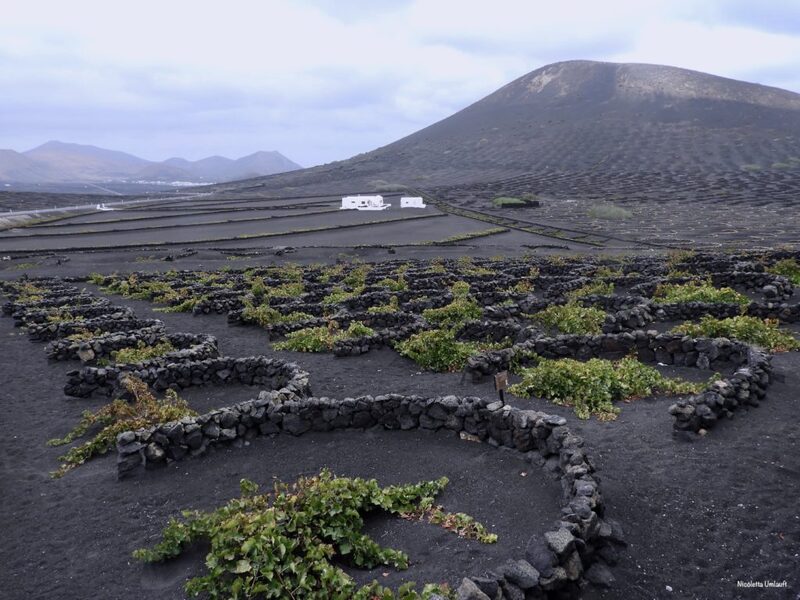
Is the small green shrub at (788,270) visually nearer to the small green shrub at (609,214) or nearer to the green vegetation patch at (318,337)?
the green vegetation patch at (318,337)

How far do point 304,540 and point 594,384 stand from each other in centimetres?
804

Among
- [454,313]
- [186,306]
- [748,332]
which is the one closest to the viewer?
[748,332]

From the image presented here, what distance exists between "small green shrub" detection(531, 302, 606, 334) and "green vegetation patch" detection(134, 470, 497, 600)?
434 inches

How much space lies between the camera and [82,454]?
12.2 metres

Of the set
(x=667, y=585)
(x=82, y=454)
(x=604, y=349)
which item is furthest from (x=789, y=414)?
(x=82, y=454)

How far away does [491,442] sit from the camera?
1130 centimetres

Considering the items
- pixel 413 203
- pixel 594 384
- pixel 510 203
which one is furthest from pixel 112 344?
pixel 413 203

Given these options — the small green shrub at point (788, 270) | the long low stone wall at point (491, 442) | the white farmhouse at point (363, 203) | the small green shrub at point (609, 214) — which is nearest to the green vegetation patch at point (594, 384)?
the long low stone wall at point (491, 442)

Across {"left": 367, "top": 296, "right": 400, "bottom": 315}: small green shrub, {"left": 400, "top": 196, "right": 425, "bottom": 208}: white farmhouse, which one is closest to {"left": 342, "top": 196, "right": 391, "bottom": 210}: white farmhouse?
{"left": 400, "top": 196, "right": 425, "bottom": 208}: white farmhouse

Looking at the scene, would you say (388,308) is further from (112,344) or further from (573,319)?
(112,344)

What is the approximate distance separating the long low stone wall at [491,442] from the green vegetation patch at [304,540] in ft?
3.48

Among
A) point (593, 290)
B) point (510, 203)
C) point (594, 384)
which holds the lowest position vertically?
point (510, 203)

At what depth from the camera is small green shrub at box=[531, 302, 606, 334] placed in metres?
18.9

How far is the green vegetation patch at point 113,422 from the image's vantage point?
1222cm
